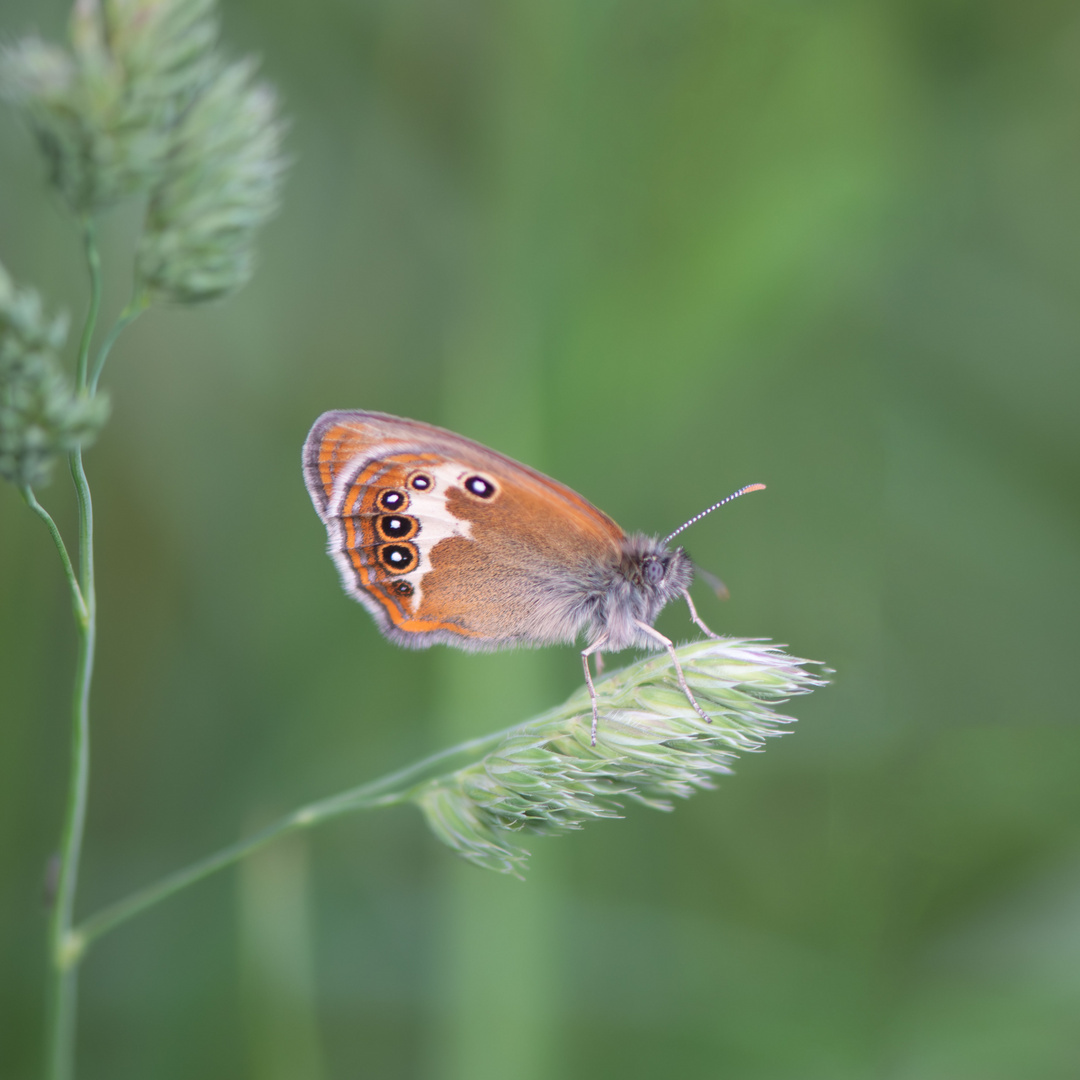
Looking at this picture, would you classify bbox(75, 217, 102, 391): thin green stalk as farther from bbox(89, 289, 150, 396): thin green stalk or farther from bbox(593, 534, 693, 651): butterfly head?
bbox(593, 534, 693, 651): butterfly head

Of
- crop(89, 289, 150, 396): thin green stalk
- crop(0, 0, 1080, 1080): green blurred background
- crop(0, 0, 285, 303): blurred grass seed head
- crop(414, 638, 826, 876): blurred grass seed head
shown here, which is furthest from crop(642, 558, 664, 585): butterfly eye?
crop(89, 289, 150, 396): thin green stalk

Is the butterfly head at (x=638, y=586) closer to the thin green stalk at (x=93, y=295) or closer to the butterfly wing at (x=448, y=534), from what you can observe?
the butterfly wing at (x=448, y=534)

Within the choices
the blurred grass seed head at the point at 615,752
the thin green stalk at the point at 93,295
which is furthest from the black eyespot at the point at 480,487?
the thin green stalk at the point at 93,295

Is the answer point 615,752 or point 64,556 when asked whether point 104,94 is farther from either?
point 615,752

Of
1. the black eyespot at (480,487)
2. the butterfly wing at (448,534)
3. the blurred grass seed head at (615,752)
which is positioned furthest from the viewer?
the black eyespot at (480,487)

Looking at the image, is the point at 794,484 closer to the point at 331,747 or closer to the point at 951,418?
the point at 951,418

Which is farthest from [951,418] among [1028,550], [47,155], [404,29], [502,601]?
[47,155]
